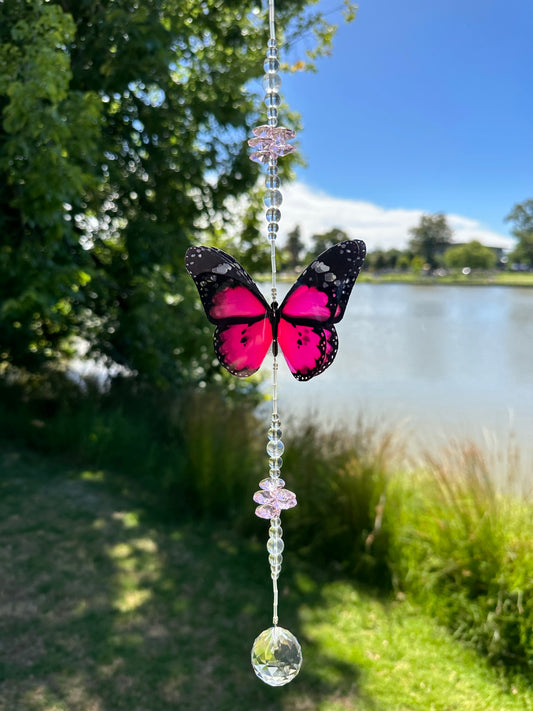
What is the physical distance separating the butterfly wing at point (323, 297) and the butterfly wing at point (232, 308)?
64 millimetres

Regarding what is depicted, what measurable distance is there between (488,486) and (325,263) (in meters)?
3.35

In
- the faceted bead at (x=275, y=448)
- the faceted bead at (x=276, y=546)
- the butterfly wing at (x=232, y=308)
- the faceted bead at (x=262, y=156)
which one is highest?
the faceted bead at (x=262, y=156)

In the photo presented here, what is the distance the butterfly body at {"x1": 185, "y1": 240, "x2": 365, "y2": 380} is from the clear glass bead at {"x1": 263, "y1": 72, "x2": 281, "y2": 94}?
315mm

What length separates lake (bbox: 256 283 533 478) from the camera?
6523mm

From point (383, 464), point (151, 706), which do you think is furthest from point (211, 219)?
point (151, 706)

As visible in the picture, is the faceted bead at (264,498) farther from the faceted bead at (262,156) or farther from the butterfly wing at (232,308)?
the faceted bead at (262,156)

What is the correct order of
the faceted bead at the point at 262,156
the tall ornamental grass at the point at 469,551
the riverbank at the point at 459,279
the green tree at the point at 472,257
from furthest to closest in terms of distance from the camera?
1. the green tree at the point at 472,257
2. the riverbank at the point at 459,279
3. the tall ornamental grass at the point at 469,551
4. the faceted bead at the point at 262,156

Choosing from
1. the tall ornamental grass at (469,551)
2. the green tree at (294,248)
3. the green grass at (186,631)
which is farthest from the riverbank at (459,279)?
the green grass at (186,631)

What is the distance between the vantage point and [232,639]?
142 inches

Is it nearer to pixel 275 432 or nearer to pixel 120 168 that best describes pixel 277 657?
pixel 275 432

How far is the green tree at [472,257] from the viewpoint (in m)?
19.2

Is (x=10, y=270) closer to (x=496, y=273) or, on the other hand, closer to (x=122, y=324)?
(x=122, y=324)

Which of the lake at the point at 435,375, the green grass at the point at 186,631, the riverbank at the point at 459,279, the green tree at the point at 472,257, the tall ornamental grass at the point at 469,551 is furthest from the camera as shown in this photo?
the green tree at the point at 472,257

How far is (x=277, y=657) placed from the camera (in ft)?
3.37
